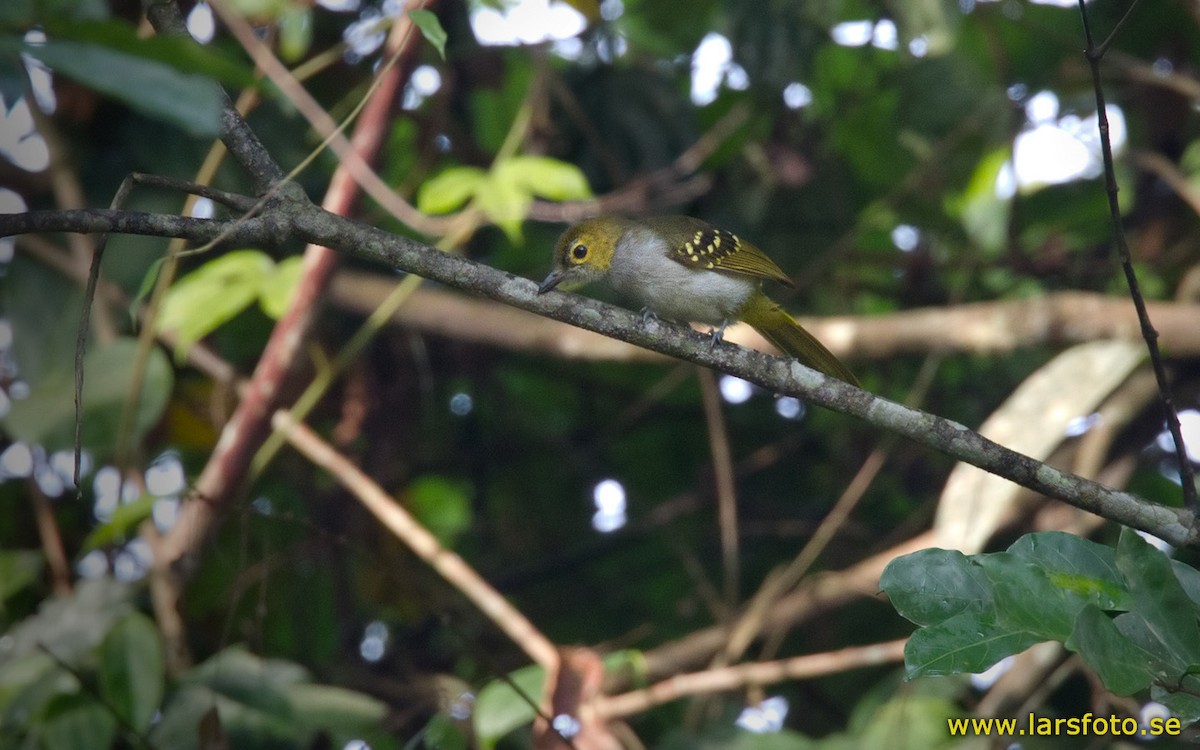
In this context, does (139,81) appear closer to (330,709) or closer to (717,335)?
(717,335)

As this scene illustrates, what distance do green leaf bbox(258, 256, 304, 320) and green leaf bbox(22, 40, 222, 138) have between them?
2682mm

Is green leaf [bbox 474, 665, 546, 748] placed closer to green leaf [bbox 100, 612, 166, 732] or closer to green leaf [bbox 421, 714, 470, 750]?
green leaf [bbox 421, 714, 470, 750]

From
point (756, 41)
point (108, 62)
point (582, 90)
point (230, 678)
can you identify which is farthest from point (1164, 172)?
point (108, 62)

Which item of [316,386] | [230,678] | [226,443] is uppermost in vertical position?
[316,386]

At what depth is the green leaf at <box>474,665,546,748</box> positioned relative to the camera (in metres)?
3.37

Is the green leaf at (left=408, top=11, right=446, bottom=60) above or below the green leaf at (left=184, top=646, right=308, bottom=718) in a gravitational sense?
above

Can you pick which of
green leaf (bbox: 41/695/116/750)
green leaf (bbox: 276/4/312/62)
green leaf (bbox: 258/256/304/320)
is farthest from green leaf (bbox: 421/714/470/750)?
green leaf (bbox: 276/4/312/62)

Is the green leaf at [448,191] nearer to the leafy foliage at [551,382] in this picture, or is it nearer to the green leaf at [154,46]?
the leafy foliage at [551,382]

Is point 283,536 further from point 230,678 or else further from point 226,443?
point 230,678

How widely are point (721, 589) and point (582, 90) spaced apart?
269cm

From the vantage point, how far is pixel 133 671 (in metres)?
3.46

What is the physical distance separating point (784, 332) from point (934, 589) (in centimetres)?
206

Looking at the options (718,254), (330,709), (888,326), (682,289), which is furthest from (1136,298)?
(330,709)

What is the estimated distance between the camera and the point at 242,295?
3891 mm
